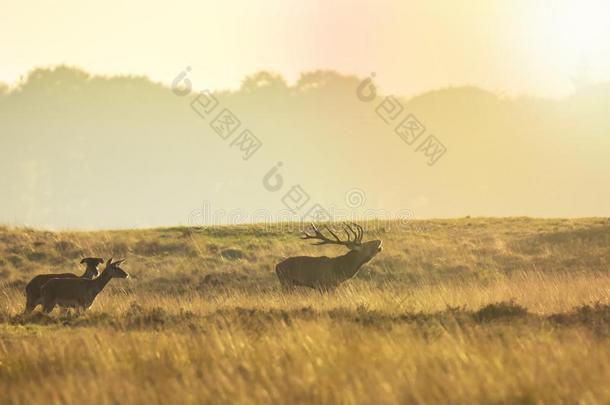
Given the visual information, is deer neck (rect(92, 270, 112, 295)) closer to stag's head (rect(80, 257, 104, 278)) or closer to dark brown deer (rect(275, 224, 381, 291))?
stag's head (rect(80, 257, 104, 278))

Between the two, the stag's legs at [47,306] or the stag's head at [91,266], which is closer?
the stag's legs at [47,306]

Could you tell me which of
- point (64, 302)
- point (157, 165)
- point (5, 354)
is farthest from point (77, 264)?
point (157, 165)

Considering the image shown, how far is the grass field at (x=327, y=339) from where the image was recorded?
8156mm

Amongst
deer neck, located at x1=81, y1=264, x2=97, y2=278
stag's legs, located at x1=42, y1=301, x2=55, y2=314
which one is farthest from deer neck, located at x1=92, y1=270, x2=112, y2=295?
stag's legs, located at x1=42, y1=301, x2=55, y2=314

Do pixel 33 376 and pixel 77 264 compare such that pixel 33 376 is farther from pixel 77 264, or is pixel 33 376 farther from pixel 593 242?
pixel 593 242

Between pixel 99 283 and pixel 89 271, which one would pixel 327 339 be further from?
pixel 89 271

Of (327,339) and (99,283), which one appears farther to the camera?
(99,283)

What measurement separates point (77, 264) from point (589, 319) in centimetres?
1938

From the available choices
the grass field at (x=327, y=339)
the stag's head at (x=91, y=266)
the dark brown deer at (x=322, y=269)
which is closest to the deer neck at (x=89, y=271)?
the stag's head at (x=91, y=266)

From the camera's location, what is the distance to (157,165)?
186 meters

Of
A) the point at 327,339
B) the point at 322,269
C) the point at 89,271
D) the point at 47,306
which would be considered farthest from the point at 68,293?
the point at 327,339

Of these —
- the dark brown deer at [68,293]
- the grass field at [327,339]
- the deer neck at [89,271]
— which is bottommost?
the dark brown deer at [68,293]

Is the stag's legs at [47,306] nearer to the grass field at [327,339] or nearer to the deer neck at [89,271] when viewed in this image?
the grass field at [327,339]

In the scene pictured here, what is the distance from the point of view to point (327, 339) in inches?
421
